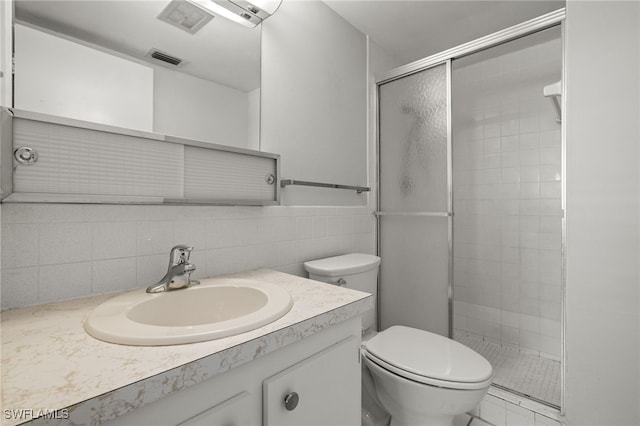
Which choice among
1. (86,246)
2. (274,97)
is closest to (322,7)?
(274,97)

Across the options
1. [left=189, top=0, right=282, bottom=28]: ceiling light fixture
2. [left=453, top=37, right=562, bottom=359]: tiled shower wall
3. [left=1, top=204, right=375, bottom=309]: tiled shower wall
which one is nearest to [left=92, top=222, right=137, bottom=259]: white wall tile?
[left=1, top=204, right=375, bottom=309]: tiled shower wall

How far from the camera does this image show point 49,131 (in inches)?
28.8

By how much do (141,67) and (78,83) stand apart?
206 mm

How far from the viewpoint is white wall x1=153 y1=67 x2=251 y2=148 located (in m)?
1.04

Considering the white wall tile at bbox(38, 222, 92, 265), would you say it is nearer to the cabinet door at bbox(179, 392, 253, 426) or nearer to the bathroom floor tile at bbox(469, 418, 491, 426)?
the cabinet door at bbox(179, 392, 253, 426)

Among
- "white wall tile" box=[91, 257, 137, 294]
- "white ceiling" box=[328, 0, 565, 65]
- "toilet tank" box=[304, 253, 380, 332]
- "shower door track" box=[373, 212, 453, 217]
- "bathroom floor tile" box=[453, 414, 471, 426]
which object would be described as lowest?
"bathroom floor tile" box=[453, 414, 471, 426]

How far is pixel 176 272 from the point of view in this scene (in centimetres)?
92

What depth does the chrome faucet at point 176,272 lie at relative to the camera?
92 cm

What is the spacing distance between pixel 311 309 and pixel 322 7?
69.6 inches

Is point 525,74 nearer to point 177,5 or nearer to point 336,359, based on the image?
point 177,5

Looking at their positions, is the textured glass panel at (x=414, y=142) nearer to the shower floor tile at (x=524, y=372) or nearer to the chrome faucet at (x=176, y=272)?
the shower floor tile at (x=524, y=372)

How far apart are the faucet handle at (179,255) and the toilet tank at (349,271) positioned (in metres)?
0.62

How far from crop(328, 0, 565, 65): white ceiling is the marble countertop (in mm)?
1827

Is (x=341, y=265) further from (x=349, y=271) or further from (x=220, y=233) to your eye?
(x=220, y=233)
